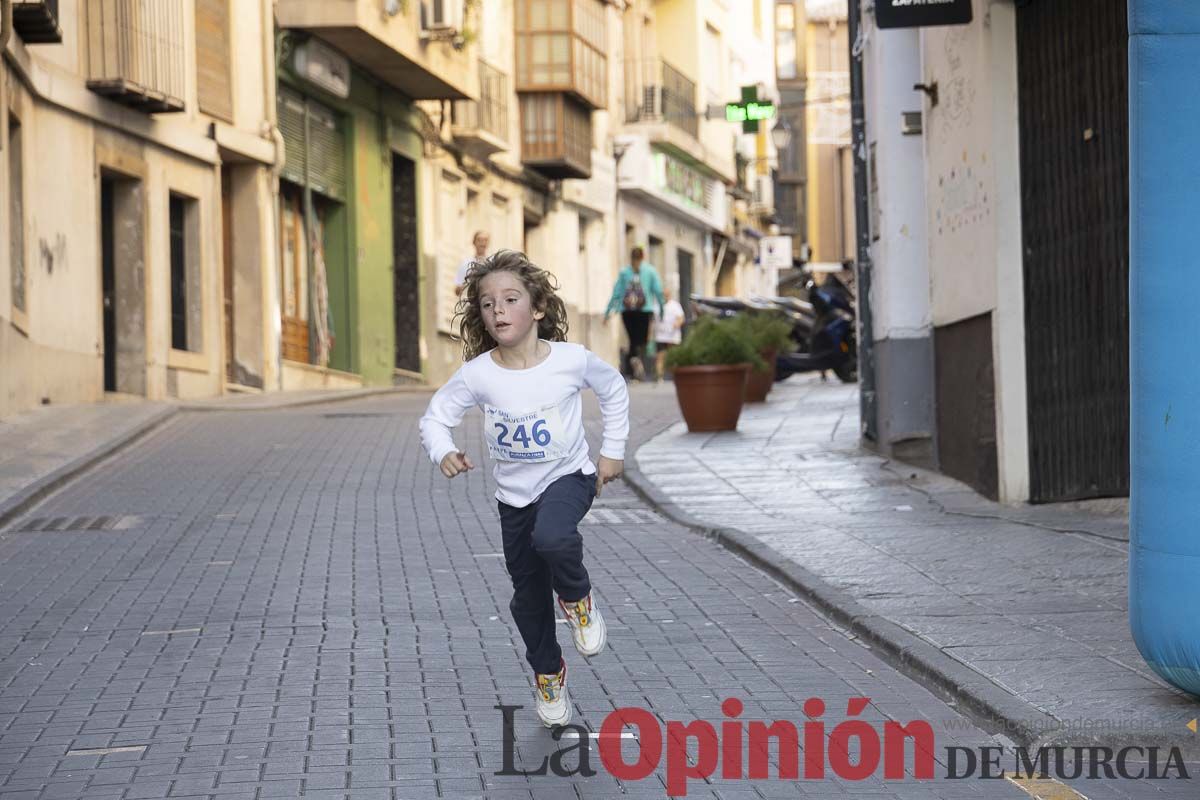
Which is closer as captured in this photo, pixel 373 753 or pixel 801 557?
pixel 373 753

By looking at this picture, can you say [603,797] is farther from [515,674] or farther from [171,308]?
[171,308]

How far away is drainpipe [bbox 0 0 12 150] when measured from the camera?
17.6 metres

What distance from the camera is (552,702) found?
610 cm

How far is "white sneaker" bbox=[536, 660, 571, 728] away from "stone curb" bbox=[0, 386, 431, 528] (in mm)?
6789

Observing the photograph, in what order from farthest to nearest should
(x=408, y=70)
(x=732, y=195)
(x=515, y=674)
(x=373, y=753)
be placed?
(x=732, y=195)
(x=408, y=70)
(x=515, y=674)
(x=373, y=753)

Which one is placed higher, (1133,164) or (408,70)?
(408,70)

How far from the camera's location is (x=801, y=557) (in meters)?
10.1

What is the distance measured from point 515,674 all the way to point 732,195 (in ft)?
166

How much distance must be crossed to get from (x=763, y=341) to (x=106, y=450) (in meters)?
7.17

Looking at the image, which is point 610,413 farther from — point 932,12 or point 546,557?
point 932,12

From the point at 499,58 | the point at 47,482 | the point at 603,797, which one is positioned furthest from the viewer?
the point at 499,58

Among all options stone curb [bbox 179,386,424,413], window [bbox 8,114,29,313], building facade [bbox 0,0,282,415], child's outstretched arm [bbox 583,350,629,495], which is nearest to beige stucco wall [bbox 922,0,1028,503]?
child's outstretched arm [bbox 583,350,629,495]

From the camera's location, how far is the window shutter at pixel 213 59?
25.3 metres

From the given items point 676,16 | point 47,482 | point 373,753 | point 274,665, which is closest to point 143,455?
point 47,482
